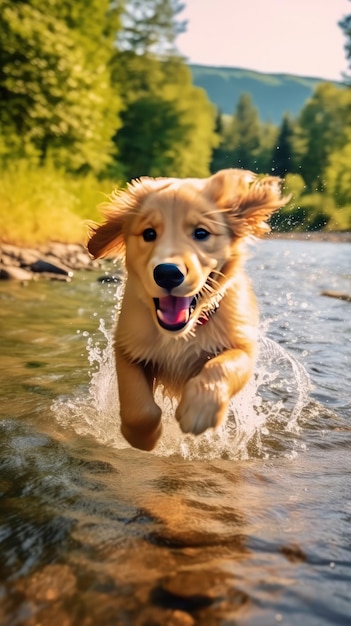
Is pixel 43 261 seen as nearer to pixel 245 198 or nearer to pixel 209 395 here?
pixel 245 198

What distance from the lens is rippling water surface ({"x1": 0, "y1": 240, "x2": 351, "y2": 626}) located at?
1736 millimetres

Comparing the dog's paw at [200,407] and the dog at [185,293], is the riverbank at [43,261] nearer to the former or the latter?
the dog at [185,293]

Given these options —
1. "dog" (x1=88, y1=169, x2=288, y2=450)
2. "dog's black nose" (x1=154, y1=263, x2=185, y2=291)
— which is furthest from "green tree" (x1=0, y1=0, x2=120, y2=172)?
"dog's black nose" (x1=154, y1=263, x2=185, y2=291)

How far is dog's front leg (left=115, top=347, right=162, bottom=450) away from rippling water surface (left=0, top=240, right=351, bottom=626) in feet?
0.48

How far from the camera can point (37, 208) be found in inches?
503

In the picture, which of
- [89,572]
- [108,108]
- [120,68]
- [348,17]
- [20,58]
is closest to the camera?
[89,572]

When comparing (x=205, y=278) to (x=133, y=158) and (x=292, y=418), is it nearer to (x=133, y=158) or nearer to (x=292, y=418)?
(x=292, y=418)

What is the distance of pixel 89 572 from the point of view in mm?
1867

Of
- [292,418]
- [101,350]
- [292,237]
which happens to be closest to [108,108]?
[292,237]

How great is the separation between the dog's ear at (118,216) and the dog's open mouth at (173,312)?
506 mm

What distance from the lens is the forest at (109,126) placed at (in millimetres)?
14148

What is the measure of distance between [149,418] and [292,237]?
32.0m

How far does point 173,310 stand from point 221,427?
3.74 ft

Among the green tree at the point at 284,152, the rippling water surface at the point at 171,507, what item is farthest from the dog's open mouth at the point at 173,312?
the green tree at the point at 284,152
